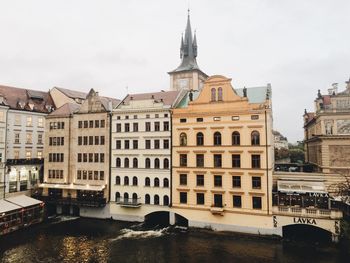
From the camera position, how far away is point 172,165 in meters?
42.8

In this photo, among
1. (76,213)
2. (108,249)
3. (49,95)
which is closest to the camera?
(108,249)

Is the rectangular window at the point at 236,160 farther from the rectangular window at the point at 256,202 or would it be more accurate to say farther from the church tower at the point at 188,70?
the church tower at the point at 188,70

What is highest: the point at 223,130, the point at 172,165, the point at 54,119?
the point at 54,119

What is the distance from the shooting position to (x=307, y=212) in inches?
1367

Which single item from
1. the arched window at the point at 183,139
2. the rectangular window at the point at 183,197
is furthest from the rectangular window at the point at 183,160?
the rectangular window at the point at 183,197

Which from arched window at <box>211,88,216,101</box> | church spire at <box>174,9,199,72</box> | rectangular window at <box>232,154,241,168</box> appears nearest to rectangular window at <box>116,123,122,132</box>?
arched window at <box>211,88,216,101</box>

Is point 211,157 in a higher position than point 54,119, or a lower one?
lower

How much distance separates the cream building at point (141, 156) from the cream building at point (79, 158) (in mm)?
1950

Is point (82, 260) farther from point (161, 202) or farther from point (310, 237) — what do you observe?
point (310, 237)

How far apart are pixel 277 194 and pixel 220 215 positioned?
816cm

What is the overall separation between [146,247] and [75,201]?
1846 centimetres

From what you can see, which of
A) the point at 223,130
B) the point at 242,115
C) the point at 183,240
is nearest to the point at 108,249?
the point at 183,240

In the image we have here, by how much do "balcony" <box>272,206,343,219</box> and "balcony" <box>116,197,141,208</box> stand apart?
1997 centimetres

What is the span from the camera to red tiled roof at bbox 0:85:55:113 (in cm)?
5322
